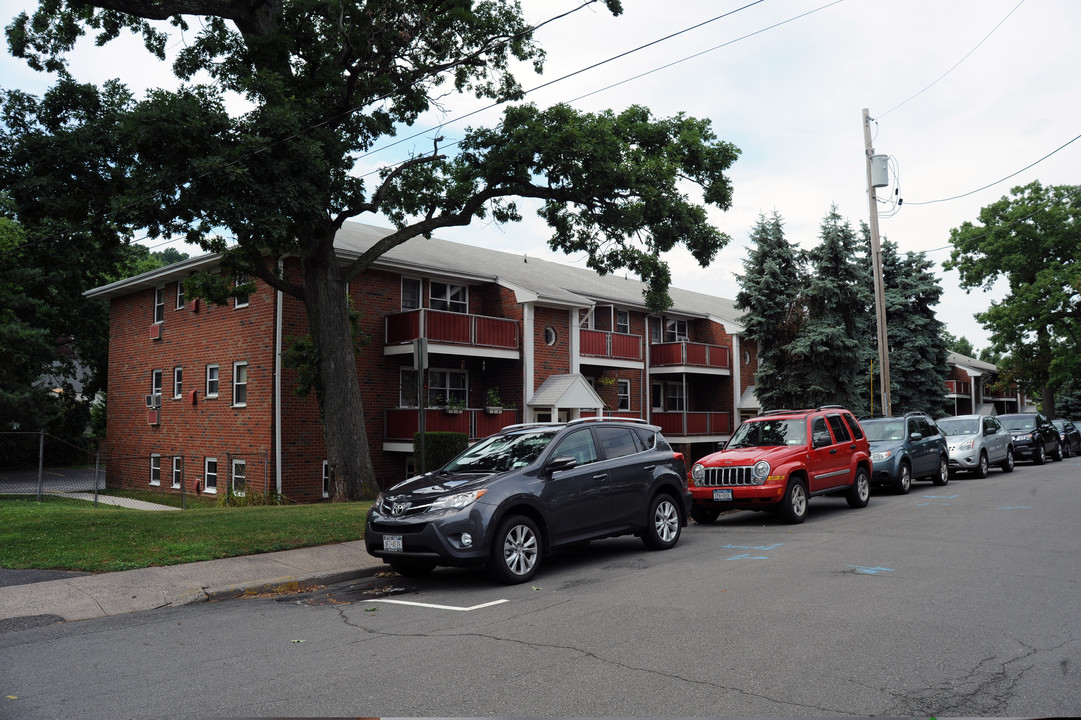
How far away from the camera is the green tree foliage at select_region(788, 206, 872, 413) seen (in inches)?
1163

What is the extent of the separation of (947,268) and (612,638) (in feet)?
171

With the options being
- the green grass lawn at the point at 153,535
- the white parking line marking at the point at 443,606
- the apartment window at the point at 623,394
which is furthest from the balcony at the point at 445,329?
the white parking line marking at the point at 443,606

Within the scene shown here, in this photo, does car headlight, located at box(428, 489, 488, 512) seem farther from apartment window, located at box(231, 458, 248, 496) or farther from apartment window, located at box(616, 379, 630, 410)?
apartment window, located at box(616, 379, 630, 410)

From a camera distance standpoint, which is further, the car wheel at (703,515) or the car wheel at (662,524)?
the car wheel at (703,515)

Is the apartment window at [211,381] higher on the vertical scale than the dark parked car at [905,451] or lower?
higher

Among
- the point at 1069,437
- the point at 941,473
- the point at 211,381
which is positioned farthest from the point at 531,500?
the point at 1069,437

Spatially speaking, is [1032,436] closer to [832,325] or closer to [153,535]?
[832,325]

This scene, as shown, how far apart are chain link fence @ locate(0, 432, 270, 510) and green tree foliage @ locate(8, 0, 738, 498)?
5015mm

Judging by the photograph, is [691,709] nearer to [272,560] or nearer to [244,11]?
[272,560]

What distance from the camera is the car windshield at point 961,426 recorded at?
22297 mm

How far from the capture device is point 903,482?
1723 centimetres

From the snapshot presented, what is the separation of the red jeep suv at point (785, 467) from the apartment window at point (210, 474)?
1611 centimetres

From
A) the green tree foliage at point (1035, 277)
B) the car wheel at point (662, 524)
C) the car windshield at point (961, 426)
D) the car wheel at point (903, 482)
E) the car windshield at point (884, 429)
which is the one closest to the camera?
the car wheel at point (662, 524)

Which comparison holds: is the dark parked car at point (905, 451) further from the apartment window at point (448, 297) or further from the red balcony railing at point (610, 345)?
the apartment window at point (448, 297)
